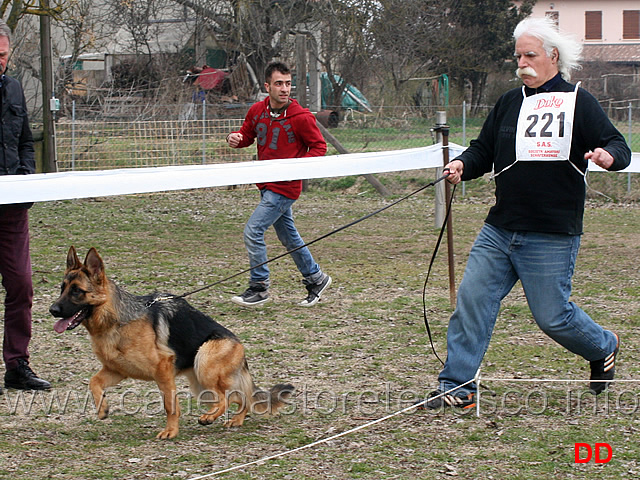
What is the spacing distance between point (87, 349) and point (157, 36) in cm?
2723

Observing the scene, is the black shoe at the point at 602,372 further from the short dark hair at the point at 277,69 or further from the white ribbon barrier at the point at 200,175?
the short dark hair at the point at 277,69

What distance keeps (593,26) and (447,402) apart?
55.1 m

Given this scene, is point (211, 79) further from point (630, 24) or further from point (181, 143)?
point (630, 24)

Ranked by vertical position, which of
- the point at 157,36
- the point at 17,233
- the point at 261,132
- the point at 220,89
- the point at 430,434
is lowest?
the point at 430,434

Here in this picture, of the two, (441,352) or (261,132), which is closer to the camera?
(441,352)

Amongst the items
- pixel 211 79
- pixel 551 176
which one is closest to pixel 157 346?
pixel 551 176

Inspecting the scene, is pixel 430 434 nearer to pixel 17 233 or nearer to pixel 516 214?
pixel 516 214

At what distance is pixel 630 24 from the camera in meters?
54.3

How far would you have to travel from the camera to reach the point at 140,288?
314 inches

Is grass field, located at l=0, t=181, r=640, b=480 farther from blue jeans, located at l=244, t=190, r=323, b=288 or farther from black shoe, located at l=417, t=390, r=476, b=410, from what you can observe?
blue jeans, located at l=244, t=190, r=323, b=288

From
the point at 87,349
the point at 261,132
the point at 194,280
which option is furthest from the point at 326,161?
the point at 87,349

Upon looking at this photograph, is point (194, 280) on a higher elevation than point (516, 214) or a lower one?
lower

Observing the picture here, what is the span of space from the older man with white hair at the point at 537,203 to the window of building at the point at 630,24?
180ft

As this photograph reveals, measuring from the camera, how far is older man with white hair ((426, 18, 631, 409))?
423cm
